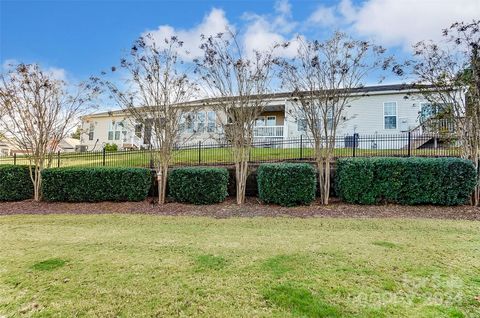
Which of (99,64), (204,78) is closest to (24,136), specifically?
Result: (99,64)

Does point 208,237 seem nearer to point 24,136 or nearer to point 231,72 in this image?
point 231,72

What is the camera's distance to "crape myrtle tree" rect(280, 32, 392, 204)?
8.72 metres

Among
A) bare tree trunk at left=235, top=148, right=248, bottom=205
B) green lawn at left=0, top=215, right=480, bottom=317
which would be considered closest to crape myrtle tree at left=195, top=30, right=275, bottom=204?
bare tree trunk at left=235, top=148, right=248, bottom=205

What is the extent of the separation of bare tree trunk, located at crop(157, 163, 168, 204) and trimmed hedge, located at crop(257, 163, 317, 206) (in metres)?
3.45

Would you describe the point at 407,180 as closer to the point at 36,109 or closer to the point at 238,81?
the point at 238,81

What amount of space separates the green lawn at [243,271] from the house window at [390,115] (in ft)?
42.4

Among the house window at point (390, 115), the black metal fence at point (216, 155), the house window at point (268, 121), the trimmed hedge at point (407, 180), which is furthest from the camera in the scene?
the house window at point (268, 121)

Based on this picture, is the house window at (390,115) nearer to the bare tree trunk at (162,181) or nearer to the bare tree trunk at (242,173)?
the bare tree trunk at (242,173)

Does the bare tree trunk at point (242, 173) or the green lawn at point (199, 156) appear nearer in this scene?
the bare tree trunk at point (242, 173)

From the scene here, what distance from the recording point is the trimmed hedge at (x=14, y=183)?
32.8ft

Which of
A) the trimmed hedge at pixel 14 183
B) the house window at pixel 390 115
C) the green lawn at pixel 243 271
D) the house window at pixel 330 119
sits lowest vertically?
the green lawn at pixel 243 271

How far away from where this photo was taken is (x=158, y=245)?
5.01 meters

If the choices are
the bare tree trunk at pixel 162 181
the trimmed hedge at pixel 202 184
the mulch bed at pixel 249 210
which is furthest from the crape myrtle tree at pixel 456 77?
the bare tree trunk at pixel 162 181

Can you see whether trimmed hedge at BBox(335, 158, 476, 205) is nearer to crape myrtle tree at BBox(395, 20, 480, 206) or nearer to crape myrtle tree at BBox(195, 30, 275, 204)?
crape myrtle tree at BBox(395, 20, 480, 206)
